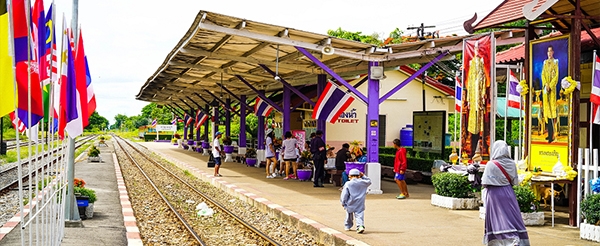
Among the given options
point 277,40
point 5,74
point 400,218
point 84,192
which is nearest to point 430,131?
point 277,40

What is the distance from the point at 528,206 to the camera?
10.6m

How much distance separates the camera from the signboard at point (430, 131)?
19005 millimetres

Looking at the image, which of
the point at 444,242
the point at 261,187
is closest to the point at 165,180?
the point at 261,187

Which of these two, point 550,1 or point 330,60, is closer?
point 550,1

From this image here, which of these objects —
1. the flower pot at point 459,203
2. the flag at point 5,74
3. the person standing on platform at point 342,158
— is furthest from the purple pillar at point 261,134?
the flag at point 5,74

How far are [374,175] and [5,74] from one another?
480 inches

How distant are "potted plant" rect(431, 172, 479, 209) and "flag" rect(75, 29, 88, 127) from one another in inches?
292

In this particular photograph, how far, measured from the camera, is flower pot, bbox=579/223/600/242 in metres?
8.82

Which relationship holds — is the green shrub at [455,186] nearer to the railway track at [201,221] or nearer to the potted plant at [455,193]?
the potted plant at [455,193]

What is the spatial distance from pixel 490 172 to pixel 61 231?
5712 mm

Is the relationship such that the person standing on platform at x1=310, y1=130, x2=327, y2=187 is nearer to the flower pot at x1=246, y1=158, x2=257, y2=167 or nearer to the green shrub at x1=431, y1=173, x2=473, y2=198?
the green shrub at x1=431, y1=173, x2=473, y2=198

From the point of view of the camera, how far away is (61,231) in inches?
345

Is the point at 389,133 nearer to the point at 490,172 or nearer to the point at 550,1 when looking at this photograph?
the point at 550,1

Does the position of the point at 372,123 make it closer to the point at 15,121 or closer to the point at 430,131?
the point at 430,131
